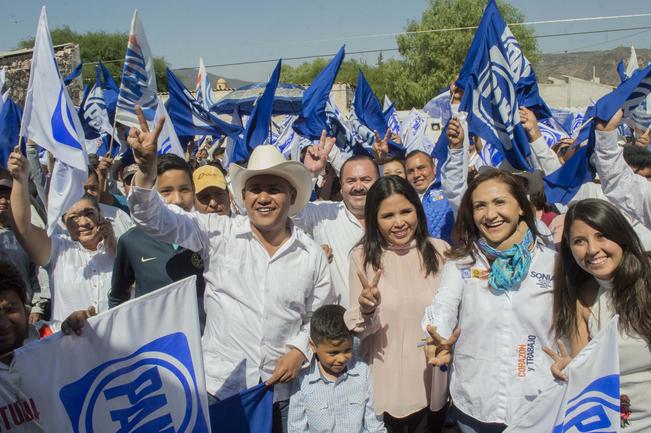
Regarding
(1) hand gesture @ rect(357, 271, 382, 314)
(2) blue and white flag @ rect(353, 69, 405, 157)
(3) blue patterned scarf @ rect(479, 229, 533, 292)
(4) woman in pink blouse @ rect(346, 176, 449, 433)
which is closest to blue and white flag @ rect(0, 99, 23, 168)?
(4) woman in pink blouse @ rect(346, 176, 449, 433)

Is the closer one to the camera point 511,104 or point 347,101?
point 511,104

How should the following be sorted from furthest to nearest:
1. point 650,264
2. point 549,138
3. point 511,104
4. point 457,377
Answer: point 549,138
point 511,104
point 457,377
point 650,264

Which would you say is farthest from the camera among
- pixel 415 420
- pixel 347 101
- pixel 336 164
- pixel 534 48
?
pixel 534 48

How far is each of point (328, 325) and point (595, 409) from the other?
129 centimetres

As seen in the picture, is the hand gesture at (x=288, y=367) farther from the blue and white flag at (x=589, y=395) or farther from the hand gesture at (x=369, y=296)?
the blue and white flag at (x=589, y=395)

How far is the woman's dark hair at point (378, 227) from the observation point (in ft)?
10.9

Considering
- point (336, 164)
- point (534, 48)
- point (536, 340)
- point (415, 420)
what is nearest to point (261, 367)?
point (415, 420)

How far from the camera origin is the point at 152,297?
279 centimetres

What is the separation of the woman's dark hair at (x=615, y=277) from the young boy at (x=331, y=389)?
3.49 ft

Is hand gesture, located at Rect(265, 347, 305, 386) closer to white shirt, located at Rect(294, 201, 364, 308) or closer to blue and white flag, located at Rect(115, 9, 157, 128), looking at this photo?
white shirt, located at Rect(294, 201, 364, 308)

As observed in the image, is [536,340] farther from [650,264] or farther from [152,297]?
[152,297]

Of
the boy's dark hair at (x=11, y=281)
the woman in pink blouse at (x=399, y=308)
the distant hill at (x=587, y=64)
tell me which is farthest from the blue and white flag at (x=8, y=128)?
the distant hill at (x=587, y=64)

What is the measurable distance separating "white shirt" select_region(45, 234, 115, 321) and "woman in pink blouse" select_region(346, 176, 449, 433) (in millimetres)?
1710

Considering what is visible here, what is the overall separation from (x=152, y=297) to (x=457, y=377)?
1.51m
